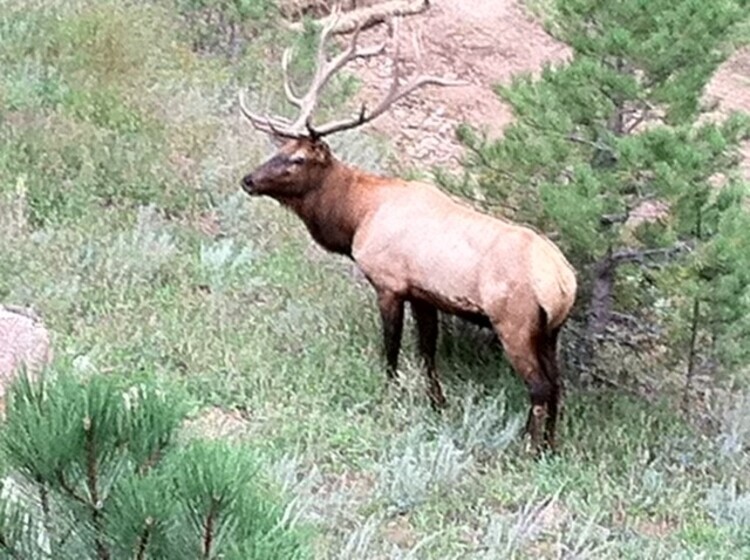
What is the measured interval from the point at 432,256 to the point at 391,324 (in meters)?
0.45

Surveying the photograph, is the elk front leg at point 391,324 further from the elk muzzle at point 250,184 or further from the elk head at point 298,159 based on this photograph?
the elk muzzle at point 250,184

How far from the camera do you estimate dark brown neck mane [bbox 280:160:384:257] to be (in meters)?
7.87

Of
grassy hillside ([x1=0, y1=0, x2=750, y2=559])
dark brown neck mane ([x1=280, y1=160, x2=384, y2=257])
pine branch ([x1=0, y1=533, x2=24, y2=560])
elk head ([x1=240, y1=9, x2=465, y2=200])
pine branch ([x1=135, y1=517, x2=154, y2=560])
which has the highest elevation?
pine branch ([x1=135, y1=517, x2=154, y2=560])

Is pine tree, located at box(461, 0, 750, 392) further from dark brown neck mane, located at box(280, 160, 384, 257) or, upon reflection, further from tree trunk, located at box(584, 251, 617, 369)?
dark brown neck mane, located at box(280, 160, 384, 257)

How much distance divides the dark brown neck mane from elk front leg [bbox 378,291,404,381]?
47 centimetres

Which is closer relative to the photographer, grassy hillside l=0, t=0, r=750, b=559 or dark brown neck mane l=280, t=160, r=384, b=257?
grassy hillside l=0, t=0, r=750, b=559

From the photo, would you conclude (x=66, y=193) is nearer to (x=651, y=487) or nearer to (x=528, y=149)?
(x=528, y=149)

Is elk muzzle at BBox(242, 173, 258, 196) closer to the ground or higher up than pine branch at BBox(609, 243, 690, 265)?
higher up

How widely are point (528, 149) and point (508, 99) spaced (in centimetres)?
34

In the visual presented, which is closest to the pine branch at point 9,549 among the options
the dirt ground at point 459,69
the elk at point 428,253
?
the elk at point 428,253

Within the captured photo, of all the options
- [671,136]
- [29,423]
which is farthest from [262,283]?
[29,423]

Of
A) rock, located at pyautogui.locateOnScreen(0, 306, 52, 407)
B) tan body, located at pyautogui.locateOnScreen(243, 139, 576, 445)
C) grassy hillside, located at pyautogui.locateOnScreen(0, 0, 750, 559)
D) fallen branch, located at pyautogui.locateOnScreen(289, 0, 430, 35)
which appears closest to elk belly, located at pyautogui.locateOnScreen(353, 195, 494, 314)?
tan body, located at pyautogui.locateOnScreen(243, 139, 576, 445)

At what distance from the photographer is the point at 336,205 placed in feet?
26.0

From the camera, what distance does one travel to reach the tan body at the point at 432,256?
7.13 meters
